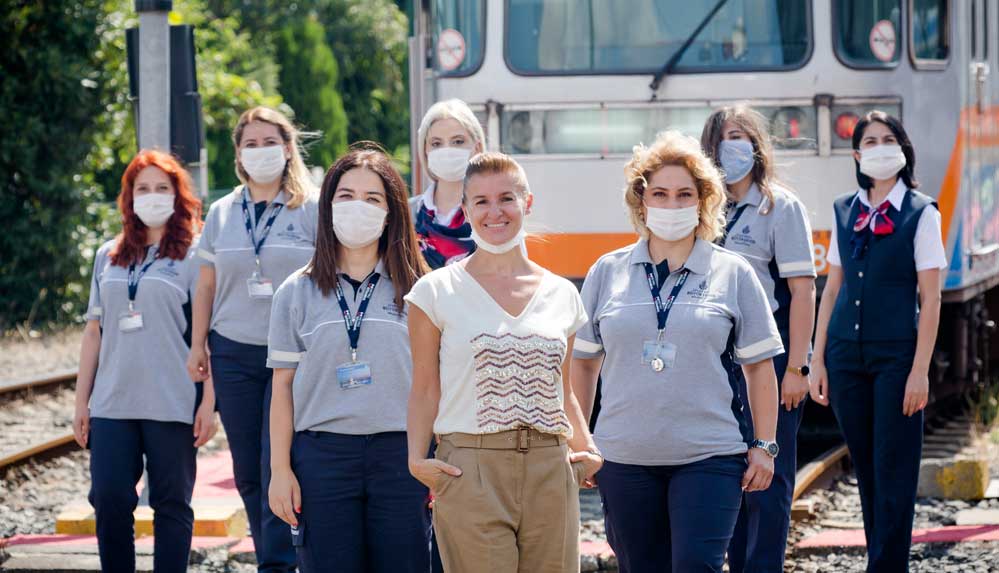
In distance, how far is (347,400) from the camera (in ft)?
16.1

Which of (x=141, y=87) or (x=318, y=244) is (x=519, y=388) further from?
(x=141, y=87)

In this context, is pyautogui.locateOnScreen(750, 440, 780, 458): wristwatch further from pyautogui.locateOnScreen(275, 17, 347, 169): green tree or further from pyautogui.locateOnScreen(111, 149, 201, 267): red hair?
pyautogui.locateOnScreen(275, 17, 347, 169): green tree

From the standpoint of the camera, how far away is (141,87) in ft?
28.8

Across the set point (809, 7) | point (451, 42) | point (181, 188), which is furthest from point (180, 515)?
point (809, 7)

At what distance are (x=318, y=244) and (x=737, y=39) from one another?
16.3 ft

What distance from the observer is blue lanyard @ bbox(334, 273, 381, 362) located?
16.2 ft

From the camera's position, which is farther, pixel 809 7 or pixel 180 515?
pixel 809 7

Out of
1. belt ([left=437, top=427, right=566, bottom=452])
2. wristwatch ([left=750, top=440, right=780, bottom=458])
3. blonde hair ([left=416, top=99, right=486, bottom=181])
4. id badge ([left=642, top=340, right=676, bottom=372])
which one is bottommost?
wristwatch ([left=750, top=440, right=780, bottom=458])

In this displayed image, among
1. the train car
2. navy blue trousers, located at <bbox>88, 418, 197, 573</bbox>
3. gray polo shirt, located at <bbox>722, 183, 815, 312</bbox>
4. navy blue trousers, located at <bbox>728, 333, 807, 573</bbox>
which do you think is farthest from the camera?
the train car

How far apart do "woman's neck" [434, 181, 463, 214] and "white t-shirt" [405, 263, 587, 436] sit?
169cm

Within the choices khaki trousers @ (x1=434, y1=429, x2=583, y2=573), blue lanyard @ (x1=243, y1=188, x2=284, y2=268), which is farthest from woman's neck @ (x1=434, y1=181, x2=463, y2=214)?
khaki trousers @ (x1=434, y1=429, x2=583, y2=573)

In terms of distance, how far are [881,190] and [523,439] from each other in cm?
255

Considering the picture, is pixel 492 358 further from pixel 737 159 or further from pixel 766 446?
pixel 737 159

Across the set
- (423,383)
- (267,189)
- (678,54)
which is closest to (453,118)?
(267,189)
